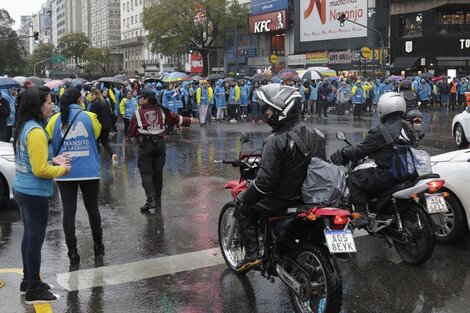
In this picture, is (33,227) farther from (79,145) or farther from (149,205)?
(149,205)

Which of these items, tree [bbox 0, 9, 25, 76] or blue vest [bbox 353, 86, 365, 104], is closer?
blue vest [bbox 353, 86, 365, 104]

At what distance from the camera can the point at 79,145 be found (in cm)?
594

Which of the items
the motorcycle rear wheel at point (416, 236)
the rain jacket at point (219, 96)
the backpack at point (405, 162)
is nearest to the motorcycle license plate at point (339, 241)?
the motorcycle rear wheel at point (416, 236)

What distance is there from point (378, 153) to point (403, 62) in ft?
139

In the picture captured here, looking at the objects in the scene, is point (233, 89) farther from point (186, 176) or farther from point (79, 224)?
point (79, 224)

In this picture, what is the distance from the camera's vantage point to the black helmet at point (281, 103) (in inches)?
180

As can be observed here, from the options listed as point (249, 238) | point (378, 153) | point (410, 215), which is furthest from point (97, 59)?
point (249, 238)

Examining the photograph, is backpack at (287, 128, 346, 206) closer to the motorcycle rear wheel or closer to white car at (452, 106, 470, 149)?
the motorcycle rear wheel

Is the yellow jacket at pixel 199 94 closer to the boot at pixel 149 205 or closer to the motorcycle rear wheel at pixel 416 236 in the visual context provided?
the boot at pixel 149 205

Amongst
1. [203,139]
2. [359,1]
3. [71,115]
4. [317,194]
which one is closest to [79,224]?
[71,115]

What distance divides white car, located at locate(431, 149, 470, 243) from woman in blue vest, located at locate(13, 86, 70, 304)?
3981 millimetres

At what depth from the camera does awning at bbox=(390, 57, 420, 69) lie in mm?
45116

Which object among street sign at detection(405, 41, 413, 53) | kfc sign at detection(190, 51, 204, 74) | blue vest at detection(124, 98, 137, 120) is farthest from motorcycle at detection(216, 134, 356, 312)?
kfc sign at detection(190, 51, 204, 74)

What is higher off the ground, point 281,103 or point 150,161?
point 281,103
